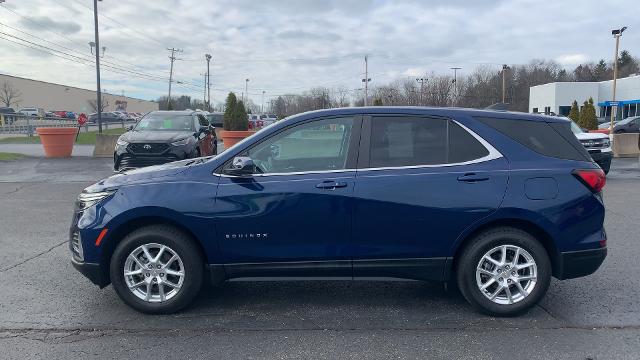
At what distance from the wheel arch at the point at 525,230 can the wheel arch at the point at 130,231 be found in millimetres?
2164

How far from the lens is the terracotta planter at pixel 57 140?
17562 mm

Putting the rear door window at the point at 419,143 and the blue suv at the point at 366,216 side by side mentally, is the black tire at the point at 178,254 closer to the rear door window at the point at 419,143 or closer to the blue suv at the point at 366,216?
the blue suv at the point at 366,216

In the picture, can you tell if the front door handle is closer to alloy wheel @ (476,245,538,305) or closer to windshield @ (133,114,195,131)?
alloy wheel @ (476,245,538,305)

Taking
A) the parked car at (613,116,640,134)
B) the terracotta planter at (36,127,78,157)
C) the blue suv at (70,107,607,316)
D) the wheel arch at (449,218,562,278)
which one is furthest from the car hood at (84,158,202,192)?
the parked car at (613,116,640,134)

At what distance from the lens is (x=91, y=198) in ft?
14.1

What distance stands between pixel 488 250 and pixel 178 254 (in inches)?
102

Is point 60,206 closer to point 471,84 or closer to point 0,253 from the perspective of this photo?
point 0,253

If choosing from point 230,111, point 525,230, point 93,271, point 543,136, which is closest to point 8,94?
point 230,111

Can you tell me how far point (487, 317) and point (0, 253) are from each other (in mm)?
5645

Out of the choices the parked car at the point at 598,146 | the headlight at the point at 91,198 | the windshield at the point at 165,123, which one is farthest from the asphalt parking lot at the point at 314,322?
the parked car at the point at 598,146

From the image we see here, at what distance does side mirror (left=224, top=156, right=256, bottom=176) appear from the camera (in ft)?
13.4

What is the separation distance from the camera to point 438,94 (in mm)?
60781

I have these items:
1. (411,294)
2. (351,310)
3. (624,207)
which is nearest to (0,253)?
(351,310)

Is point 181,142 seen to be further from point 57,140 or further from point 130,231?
point 57,140
